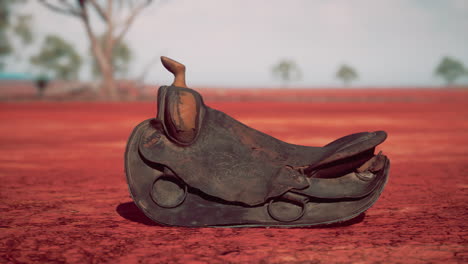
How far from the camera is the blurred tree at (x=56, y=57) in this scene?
7038cm

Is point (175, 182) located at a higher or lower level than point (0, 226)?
higher

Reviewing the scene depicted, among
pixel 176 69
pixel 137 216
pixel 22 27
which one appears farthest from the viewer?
pixel 22 27

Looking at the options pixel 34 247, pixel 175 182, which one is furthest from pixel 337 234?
pixel 34 247

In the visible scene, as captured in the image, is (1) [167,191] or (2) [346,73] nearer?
(1) [167,191]

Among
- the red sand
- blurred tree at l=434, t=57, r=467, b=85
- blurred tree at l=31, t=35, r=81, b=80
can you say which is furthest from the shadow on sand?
blurred tree at l=434, t=57, r=467, b=85

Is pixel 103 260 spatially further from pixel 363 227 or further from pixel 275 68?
pixel 275 68

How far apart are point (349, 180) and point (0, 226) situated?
9.39 ft

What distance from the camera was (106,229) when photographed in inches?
141

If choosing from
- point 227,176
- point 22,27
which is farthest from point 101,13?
point 227,176

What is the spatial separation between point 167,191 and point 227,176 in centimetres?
48

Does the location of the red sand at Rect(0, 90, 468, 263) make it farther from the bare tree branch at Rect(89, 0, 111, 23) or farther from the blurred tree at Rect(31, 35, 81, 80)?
the blurred tree at Rect(31, 35, 81, 80)

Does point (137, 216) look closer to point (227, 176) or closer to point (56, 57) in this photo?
point (227, 176)

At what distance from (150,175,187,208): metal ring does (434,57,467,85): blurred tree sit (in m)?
128

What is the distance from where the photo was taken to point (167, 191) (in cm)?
336
